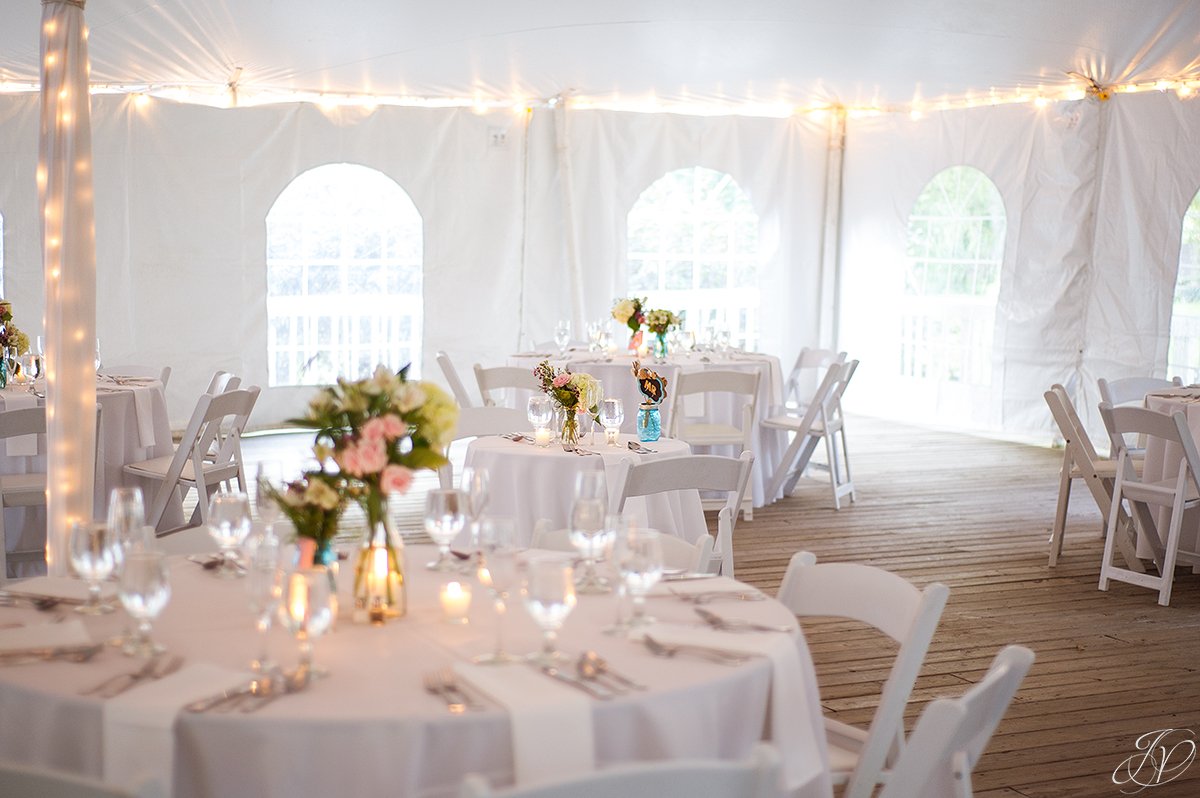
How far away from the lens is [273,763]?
6.61ft

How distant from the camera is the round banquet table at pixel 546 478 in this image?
4891 mm

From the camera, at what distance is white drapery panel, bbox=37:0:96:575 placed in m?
3.75

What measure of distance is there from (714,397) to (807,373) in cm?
417

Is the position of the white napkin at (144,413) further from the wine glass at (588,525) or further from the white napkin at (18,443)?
the wine glass at (588,525)

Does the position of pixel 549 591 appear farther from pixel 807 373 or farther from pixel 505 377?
pixel 807 373

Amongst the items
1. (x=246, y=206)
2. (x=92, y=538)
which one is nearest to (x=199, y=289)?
(x=246, y=206)

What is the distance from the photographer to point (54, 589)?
2723mm

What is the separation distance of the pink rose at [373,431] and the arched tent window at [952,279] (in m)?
9.37

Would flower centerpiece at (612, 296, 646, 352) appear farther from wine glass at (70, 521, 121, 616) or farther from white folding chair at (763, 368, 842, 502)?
wine glass at (70, 521, 121, 616)

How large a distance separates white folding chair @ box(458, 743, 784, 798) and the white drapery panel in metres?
2.65

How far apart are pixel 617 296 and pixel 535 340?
913mm

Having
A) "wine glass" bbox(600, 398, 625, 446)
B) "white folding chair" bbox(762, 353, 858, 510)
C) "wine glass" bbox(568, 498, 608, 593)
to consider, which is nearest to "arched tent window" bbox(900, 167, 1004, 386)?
"white folding chair" bbox(762, 353, 858, 510)

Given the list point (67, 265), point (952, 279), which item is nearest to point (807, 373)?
point (952, 279)

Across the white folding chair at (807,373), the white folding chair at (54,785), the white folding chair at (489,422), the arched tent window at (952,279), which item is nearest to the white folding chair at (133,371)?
the white folding chair at (489,422)
